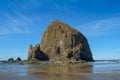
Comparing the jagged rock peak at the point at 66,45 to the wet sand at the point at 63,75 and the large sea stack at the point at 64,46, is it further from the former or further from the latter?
the wet sand at the point at 63,75

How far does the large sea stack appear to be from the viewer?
15338cm

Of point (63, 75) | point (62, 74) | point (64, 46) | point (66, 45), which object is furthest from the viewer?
point (64, 46)

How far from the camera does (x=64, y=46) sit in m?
169

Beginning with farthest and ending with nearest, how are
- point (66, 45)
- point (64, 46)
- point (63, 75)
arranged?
point (64, 46) → point (66, 45) → point (63, 75)

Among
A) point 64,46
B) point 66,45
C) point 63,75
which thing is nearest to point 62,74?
point 63,75

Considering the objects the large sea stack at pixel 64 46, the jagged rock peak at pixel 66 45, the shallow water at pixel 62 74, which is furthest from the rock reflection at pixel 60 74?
the jagged rock peak at pixel 66 45

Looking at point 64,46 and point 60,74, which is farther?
point 64,46

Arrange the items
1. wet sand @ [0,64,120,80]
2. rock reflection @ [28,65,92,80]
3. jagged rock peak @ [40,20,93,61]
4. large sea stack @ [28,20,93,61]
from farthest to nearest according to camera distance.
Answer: jagged rock peak @ [40,20,93,61]
large sea stack @ [28,20,93,61]
rock reflection @ [28,65,92,80]
wet sand @ [0,64,120,80]

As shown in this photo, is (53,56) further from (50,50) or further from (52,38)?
(52,38)

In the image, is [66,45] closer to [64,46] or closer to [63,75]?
[64,46]

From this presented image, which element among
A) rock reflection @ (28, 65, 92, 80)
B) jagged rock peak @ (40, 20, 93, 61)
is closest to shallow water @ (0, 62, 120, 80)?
rock reflection @ (28, 65, 92, 80)

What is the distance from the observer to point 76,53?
504 feet

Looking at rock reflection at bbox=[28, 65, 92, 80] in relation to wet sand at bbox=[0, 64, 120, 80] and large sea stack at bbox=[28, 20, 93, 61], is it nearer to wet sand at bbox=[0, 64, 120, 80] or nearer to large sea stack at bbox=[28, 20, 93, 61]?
wet sand at bbox=[0, 64, 120, 80]

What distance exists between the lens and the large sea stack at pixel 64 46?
503 feet
